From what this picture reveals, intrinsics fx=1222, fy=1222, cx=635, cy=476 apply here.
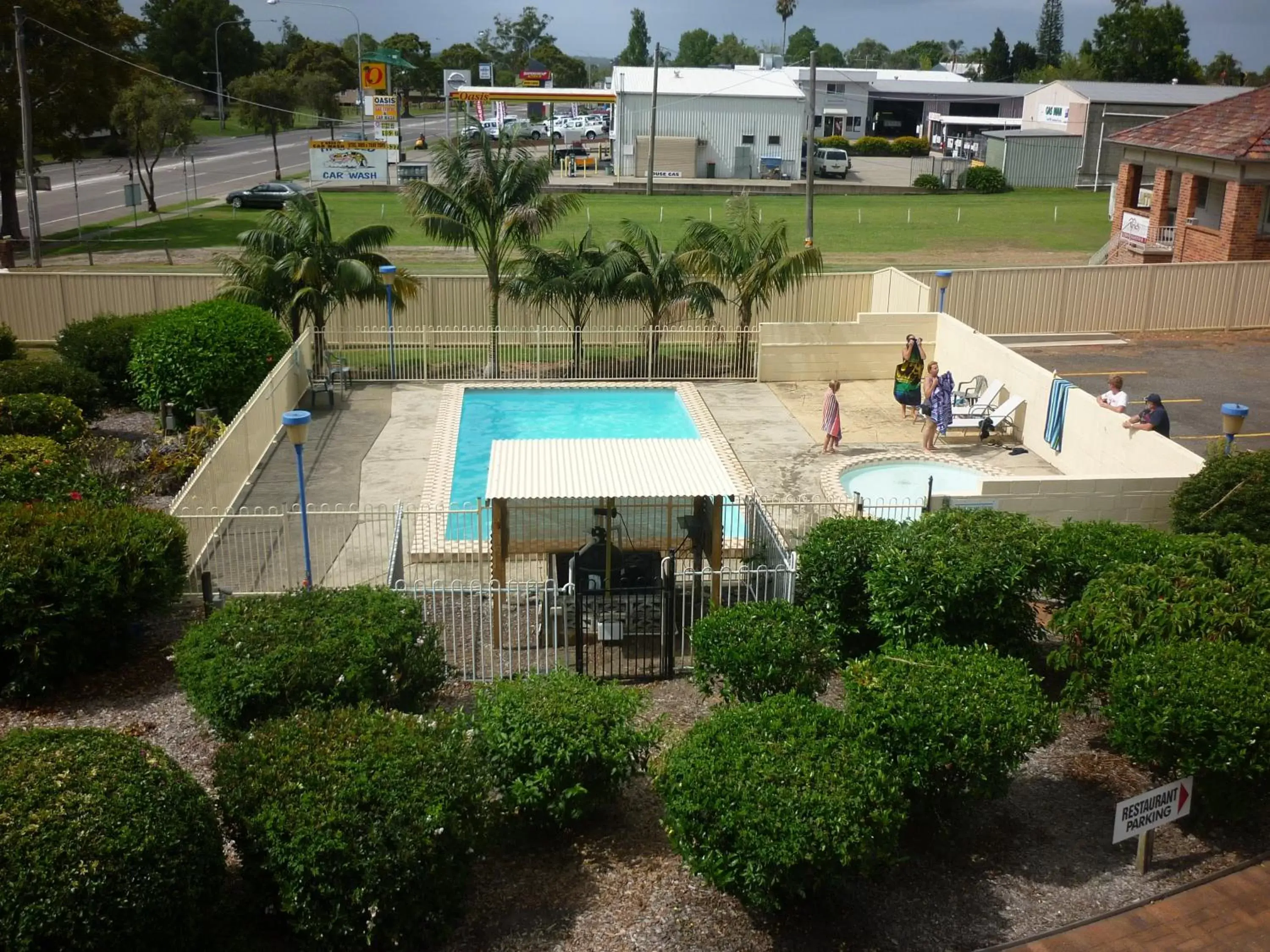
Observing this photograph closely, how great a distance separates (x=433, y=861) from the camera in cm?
725

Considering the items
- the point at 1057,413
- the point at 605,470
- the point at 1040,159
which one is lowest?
the point at 1057,413

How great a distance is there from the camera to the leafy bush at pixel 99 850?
6355 mm

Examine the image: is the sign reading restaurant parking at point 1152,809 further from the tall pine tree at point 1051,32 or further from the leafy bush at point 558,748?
the tall pine tree at point 1051,32

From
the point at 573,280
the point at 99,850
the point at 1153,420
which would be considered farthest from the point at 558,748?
the point at 573,280

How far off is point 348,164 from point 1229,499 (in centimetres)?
4457

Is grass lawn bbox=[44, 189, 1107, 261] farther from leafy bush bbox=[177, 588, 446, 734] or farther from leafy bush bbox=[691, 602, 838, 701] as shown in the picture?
leafy bush bbox=[177, 588, 446, 734]

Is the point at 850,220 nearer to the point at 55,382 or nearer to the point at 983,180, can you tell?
the point at 983,180

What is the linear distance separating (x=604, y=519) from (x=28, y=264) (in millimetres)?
27997

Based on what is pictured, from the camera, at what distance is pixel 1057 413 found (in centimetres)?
1816

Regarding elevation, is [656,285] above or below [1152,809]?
above

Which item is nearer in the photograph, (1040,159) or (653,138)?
(653,138)

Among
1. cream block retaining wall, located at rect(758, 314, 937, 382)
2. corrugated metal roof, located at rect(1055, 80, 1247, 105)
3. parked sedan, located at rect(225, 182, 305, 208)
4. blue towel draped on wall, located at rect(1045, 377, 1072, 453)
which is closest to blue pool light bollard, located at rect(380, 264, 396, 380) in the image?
cream block retaining wall, located at rect(758, 314, 937, 382)

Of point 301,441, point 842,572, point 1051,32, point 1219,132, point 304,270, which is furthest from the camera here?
point 1051,32

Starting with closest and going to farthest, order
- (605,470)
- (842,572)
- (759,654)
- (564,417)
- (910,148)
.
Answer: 1. (759,654)
2. (842,572)
3. (605,470)
4. (564,417)
5. (910,148)
